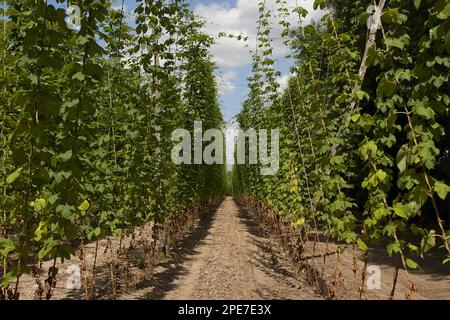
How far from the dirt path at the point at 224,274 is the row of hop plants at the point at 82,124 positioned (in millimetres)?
1085

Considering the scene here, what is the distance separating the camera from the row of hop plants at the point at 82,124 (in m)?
3.08

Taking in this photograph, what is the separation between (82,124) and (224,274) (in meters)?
4.81

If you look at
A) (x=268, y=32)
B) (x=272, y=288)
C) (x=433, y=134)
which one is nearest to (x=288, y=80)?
(x=268, y=32)

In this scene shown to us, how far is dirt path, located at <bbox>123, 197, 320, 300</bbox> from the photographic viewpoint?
6.09 meters

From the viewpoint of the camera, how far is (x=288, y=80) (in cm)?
778

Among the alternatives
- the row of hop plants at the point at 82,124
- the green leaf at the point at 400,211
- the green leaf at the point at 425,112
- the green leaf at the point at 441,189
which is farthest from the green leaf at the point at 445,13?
the row of hop plants at the point at 82,124

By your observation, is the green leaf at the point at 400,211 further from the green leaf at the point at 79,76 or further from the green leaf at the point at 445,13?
the green leaf at the point at 79,76

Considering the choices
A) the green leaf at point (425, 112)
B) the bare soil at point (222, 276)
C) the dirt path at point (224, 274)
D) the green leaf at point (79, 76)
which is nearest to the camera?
the green leaf at point (425, 112)

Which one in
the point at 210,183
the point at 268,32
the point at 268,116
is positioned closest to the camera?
the point at 268,32

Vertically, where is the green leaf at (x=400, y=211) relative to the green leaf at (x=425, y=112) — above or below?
below

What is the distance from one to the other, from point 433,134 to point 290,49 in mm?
4765

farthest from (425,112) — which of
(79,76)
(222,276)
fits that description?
(222,276)

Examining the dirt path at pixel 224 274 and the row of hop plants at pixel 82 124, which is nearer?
the row of hop plants at pixel 82 124
